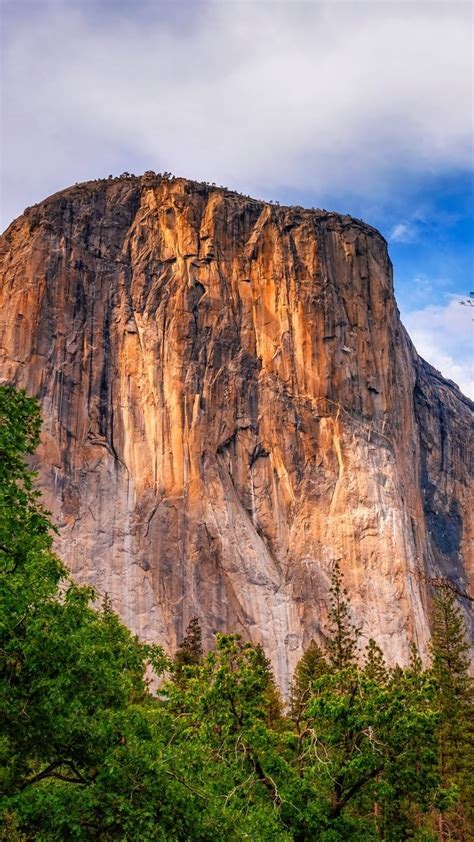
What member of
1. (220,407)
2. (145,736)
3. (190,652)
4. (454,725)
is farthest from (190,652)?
(145,736)

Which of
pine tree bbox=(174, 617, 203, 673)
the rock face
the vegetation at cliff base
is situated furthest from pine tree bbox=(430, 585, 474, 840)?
the rock face

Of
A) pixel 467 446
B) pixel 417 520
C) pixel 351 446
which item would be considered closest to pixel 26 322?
pixel 351 446

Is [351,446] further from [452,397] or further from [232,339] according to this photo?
[452,397]

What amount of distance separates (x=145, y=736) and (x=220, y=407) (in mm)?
54003

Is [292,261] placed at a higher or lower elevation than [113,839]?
higher

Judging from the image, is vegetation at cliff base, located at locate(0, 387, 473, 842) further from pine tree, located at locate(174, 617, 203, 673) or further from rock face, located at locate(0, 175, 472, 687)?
rock face, located at locate(0, 175, 472, 687)

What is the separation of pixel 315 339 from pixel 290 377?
12.8 feet

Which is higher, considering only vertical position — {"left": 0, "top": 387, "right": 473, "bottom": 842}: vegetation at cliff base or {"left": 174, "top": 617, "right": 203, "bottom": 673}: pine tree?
{"left": 174, "top": 617, "right": 203, "bottom": 673}: pine tree

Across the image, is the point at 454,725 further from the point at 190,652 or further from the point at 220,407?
the point at 220,407

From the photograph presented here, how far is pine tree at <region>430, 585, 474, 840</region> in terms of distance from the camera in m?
29.3

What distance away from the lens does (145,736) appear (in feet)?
40.8

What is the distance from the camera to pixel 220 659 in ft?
46.5

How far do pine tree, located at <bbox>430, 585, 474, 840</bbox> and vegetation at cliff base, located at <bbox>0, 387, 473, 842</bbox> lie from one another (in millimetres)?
13778

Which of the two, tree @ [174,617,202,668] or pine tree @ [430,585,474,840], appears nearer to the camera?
pine tree @ [430,585,474,840]
